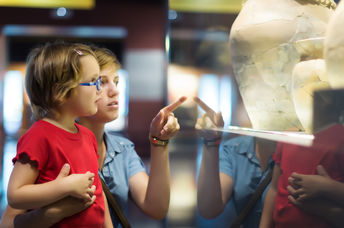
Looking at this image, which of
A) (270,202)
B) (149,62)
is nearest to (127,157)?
(270,202)

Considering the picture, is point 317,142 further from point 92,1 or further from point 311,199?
point 92,1

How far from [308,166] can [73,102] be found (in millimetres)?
489

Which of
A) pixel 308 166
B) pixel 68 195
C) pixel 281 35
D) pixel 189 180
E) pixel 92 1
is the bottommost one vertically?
pixel 189 180

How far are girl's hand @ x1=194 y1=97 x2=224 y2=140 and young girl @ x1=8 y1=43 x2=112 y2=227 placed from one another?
265 mm

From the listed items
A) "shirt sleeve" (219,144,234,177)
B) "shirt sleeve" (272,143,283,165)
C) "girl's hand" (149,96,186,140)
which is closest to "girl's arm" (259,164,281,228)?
"shirt sleeve" (272,143,283,165)

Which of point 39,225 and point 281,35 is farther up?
point 281,35

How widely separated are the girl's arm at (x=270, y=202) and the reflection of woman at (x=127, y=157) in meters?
0.33

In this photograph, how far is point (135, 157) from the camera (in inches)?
41.2

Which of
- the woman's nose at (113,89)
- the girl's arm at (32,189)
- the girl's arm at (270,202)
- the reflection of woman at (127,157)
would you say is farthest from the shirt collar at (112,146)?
the girl's arm at (270,202)

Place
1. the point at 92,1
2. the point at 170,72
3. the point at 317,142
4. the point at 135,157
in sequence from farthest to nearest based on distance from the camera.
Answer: the point at 92,1
the point at 170,72
the point at 135,157
the point at 317,142

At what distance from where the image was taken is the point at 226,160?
81 centimetres

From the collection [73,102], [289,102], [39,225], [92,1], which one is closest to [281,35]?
[289,102]

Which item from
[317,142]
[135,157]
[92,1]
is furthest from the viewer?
[92,1]

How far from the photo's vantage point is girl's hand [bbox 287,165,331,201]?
19.1 inches
